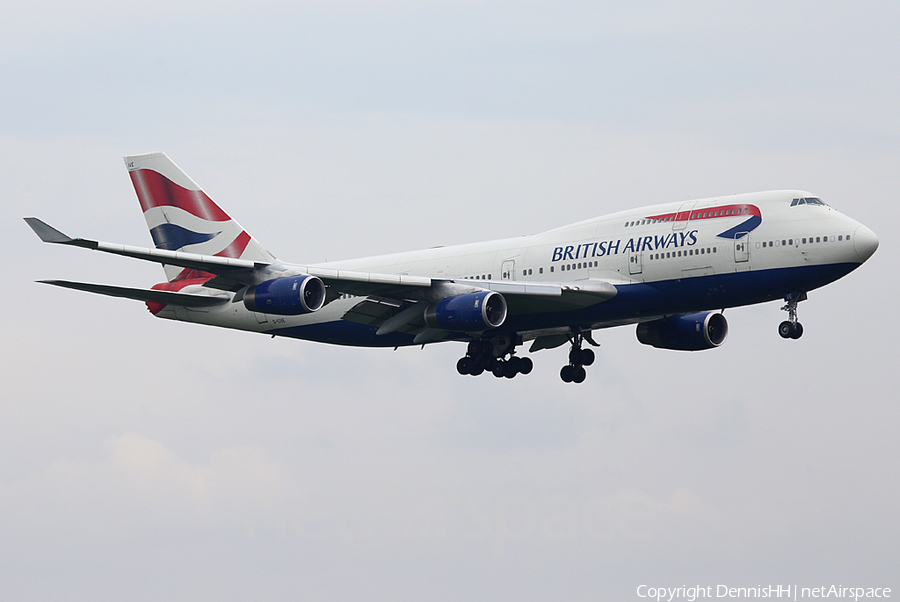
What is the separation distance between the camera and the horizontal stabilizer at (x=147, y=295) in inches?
1812

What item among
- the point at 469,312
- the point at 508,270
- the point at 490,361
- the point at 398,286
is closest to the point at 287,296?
the point at 398,286

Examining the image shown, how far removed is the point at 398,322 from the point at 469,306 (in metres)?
4.24

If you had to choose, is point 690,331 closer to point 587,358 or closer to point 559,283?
point 587,358

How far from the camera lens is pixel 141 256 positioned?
139 feet

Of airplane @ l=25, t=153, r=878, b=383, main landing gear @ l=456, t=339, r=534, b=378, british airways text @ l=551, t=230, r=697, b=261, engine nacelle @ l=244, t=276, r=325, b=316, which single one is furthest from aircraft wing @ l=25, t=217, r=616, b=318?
main landing gear @ l=456, t=339, r=534, b=378

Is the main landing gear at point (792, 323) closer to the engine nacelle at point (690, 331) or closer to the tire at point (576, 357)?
the engine nacelle at point (690, 331)

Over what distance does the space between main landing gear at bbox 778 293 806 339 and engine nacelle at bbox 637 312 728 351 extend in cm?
734

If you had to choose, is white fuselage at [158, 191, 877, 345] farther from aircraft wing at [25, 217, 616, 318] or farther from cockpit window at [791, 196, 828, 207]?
aircraft wing at [25, 217, 616, 318]

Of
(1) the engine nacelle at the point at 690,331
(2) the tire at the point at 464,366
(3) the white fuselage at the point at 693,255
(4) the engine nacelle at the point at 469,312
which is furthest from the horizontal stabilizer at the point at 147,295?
(1) the engine nacelle at the point at 690,331

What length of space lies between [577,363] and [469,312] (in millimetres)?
10168

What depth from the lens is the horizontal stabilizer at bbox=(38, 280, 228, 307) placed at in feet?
151

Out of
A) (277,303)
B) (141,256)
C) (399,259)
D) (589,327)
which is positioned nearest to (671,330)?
(589,327)

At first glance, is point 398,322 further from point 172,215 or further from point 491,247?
point 172,215

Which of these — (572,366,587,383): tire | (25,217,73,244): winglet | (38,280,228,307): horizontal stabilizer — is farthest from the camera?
(572,366,587,383): tire
